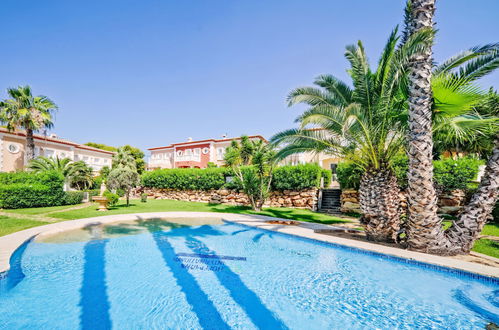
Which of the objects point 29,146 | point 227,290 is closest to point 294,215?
point 227,290

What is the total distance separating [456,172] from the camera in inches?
468

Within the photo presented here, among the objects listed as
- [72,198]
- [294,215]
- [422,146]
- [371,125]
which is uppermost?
[371,125]

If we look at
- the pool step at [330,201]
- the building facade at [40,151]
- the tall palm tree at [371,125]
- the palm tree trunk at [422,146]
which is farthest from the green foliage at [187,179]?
the palm tree trunk at [422,146]

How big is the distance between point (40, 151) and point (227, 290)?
3812 cm

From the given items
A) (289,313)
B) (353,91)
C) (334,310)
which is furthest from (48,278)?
(353,91)

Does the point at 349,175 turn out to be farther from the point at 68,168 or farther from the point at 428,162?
the point at 68,168

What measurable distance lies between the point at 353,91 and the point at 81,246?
11.1 m

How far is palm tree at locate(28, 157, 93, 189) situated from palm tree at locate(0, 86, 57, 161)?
1.26 metres

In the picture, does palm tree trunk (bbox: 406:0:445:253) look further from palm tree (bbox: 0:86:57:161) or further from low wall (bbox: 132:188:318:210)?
palm tree (bbox: 0:86:57:161)

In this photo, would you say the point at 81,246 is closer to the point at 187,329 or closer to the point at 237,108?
the point at 187,329

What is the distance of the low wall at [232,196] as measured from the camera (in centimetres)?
1770

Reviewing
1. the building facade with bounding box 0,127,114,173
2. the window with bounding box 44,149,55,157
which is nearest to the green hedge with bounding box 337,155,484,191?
the building facade with bounding box 0,127,114,173

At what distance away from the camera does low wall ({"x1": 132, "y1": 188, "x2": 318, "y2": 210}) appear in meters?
17.7

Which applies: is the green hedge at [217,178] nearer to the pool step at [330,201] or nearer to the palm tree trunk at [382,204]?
the pool step at [330,201]
